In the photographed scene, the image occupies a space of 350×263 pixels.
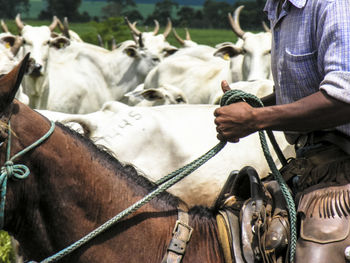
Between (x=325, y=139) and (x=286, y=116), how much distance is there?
30 cm

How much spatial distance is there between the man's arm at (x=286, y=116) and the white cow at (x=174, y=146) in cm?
260

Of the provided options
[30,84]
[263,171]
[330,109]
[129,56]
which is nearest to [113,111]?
[263,171]

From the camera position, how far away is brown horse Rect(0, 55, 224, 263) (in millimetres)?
2287

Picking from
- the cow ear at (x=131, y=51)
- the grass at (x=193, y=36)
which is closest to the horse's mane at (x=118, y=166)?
the cow ear at (x=131, y=51)

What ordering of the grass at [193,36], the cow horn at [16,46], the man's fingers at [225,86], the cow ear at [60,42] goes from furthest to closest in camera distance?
the grass at [193,36] < the cow ear at [60,42] < the cow horn at [16,46] < the man's fingers at [225,86]

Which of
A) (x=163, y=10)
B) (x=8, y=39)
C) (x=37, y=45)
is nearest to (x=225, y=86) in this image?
(x=37, y=45)

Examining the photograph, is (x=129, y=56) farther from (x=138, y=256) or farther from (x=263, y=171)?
(x=138, y=256)

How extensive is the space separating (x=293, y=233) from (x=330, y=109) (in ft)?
1.50

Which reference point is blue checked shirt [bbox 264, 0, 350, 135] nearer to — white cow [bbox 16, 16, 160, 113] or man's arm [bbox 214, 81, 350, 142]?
man's arm [bbox 214, 81, 350, 142]

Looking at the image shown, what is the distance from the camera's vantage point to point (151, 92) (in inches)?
315

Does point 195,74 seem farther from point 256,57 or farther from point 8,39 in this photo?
point 8,39

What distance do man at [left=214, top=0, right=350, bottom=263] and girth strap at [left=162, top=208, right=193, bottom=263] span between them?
34 centimetres

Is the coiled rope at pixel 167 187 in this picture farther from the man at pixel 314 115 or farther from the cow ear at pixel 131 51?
the cow ear at pixel 131 51

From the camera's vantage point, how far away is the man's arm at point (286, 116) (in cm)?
230
